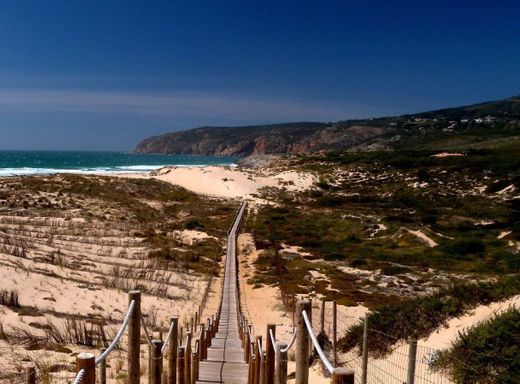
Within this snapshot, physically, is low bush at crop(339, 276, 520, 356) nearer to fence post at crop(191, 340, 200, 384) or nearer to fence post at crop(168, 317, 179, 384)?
fence post at crop(191, 340, 200, 384)

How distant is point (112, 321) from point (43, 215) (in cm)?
2341

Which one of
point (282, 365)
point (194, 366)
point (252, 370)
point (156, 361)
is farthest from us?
point (194, 366)

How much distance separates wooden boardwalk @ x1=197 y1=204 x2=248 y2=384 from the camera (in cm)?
910

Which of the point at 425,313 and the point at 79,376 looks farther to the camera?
the point at 425,313

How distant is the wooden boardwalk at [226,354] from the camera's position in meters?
9.10

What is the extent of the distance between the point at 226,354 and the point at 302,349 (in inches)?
269

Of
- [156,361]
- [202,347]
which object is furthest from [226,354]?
[156,361]

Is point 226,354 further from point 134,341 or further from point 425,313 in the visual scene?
point 134,341

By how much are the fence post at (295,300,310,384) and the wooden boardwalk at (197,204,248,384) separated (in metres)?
4.67

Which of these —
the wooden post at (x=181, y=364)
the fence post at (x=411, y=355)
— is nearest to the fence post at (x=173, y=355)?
the wooden post at (x=181, y=364)

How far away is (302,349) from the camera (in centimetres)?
459

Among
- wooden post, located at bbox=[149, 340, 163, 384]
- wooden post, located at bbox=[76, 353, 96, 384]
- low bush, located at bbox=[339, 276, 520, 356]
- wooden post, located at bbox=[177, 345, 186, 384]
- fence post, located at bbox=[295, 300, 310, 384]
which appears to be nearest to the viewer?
wooden post, located at bbox=[76, 353, 96, 384]

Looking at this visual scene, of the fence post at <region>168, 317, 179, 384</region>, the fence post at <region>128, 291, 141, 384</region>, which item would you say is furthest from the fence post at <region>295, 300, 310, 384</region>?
the fence post at <region>168, 317, 179, 384</region>

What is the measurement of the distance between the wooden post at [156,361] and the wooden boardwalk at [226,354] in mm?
3293
